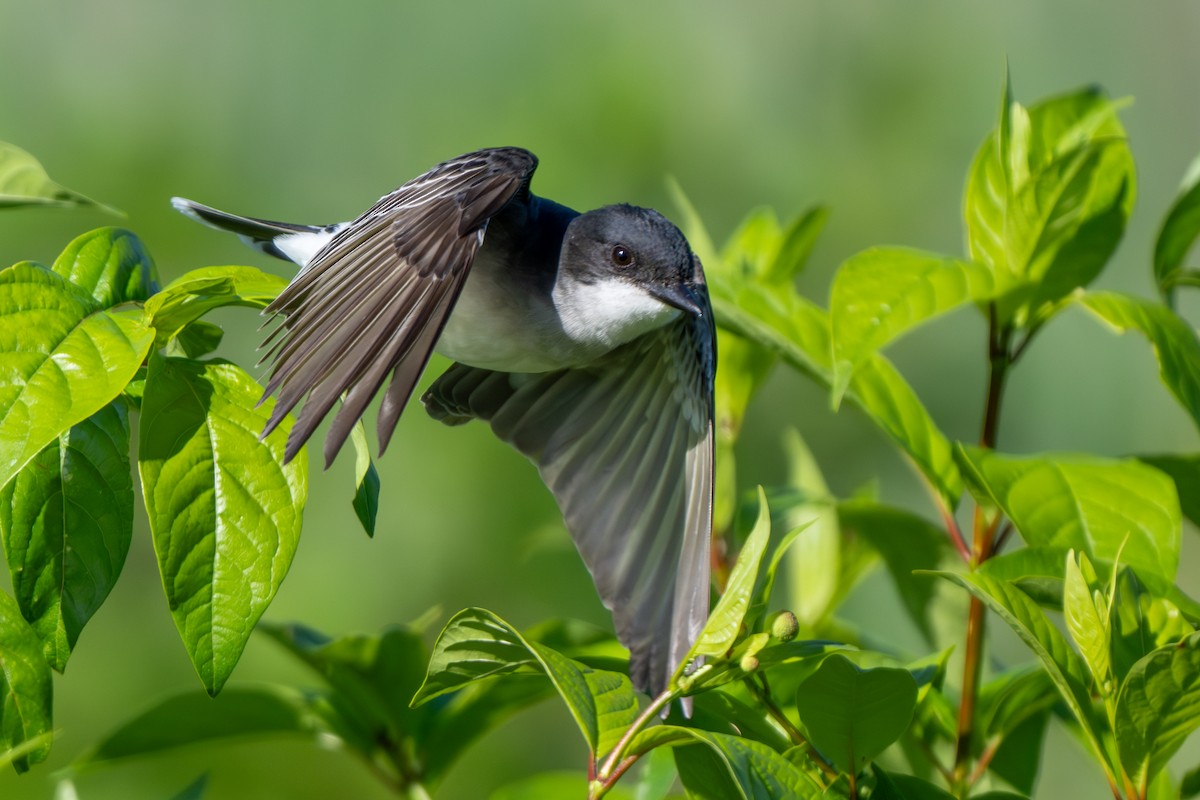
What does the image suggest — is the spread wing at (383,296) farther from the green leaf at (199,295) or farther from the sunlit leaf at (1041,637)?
the sunlit leaf at (1041,637)

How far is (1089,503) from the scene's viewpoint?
183 cm

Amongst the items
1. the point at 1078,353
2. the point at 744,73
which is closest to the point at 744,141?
the point at 744,73

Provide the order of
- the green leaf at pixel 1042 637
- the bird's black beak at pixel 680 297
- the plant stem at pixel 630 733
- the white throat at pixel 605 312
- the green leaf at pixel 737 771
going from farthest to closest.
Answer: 1. the white throat at pixel 605 312
2. the bird's black beak at pixel 680 297
3. the green leaf at pixel 1042 637
4. the plant stem at pixel 630 733
5. the green leaf at pixel 737 771

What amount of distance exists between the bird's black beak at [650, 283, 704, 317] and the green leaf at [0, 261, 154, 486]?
109 centimetres

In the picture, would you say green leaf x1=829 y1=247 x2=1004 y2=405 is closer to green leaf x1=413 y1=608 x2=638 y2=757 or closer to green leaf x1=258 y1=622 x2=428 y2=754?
green leaf x1=413 y1=608 x2=638 y2=757

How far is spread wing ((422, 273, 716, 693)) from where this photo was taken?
224cm

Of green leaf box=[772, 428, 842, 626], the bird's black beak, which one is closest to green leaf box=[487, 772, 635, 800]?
green leaf box=[772, 428, 842, 626]

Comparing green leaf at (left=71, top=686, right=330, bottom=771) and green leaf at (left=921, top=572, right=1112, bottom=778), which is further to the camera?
green leaf at (left=71, top=686, right=330, bottom=771)

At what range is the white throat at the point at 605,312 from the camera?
247 centimetres

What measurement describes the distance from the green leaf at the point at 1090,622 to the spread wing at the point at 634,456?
765 millimetres

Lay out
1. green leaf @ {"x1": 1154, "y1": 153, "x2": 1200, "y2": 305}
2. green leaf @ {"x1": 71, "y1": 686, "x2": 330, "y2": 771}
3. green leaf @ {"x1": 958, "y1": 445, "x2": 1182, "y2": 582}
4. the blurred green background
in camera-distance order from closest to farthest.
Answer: green leaf @ {"x1": 958, "y1": 445, "x2": 1182, "y2": 582}, green leaf @ {"x1": 71, "y1": 686, "x2": 330, "y2": 771}, green leaf @ {"x1": 1154, "y1": 153, "x2": 1200, "y2": 305}, the blurred green background

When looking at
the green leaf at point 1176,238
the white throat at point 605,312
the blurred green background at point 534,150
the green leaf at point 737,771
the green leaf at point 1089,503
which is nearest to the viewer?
the green leaf at point 737,771

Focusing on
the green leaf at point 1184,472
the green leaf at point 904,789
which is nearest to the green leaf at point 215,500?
the green leaf at point 904,789

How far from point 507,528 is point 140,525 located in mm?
1392
